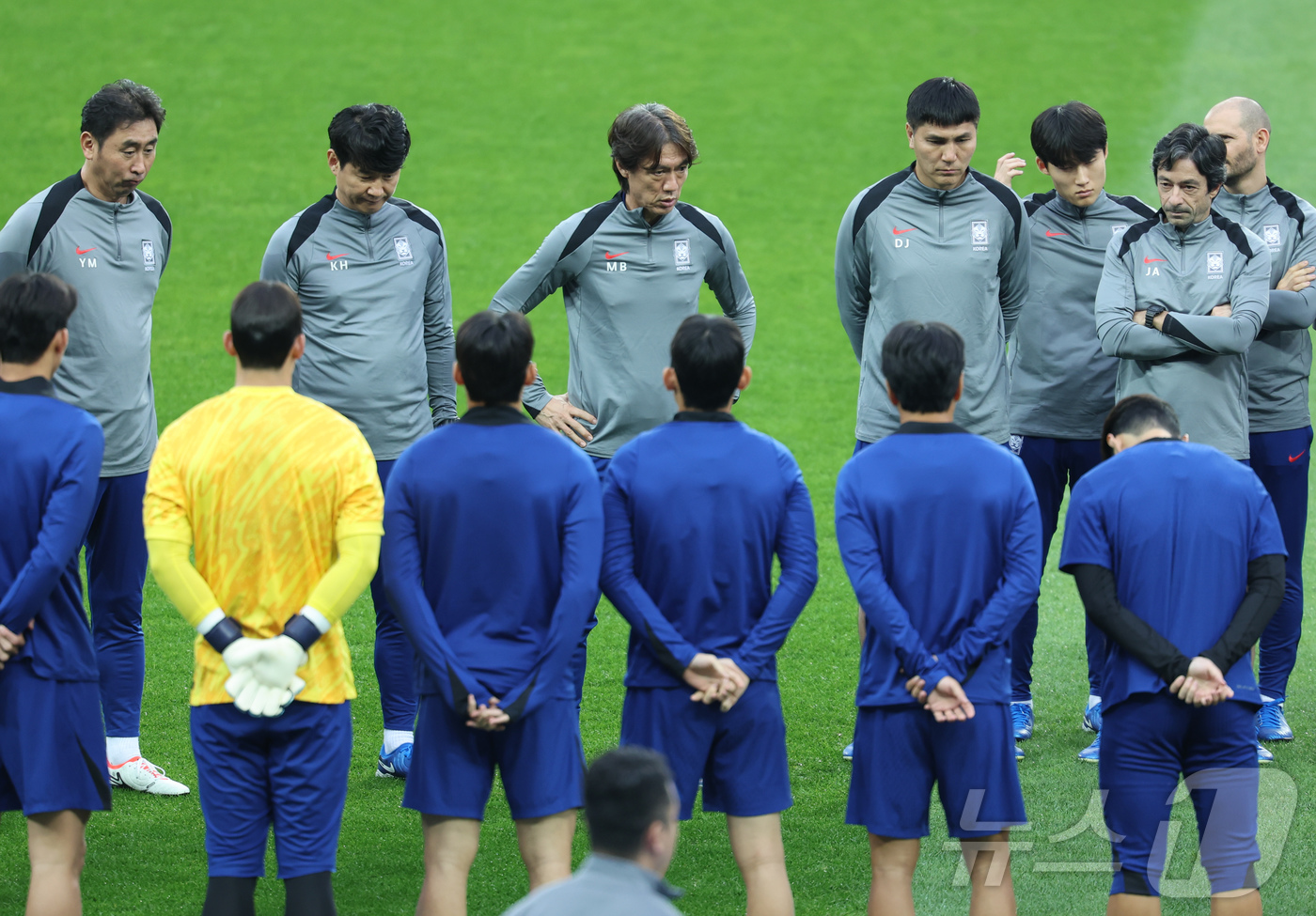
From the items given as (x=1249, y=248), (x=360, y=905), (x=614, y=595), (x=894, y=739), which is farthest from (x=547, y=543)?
(x=1249, y=248)

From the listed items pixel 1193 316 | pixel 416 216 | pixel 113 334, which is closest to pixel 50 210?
pixel 113 334

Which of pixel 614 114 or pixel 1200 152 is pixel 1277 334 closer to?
pixel 1200 152

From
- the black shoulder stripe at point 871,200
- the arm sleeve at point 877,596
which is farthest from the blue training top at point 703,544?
the black shoulder stripe at point 871,200

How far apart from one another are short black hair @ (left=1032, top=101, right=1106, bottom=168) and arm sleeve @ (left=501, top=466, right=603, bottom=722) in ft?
8.84

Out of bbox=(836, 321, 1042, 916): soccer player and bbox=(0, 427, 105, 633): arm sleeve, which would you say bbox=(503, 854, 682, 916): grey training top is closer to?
bbox=(836, 321, 1042, 916): soccer player

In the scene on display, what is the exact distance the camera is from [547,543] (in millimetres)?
3564

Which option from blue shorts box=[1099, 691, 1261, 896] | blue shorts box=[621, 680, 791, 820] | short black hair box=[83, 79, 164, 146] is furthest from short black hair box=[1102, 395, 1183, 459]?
short black hair box=[83, 79, 164, 146]

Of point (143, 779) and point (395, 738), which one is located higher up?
point (395, 738)

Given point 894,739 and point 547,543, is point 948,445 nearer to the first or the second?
point 894,739

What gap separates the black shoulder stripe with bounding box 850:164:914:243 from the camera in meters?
5.13

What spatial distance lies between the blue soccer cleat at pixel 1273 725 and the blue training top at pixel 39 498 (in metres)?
4.34

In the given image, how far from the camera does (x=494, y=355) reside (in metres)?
3.56

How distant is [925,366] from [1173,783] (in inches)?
49.5

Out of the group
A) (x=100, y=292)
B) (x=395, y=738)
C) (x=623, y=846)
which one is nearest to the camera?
(x=623, y=846)
